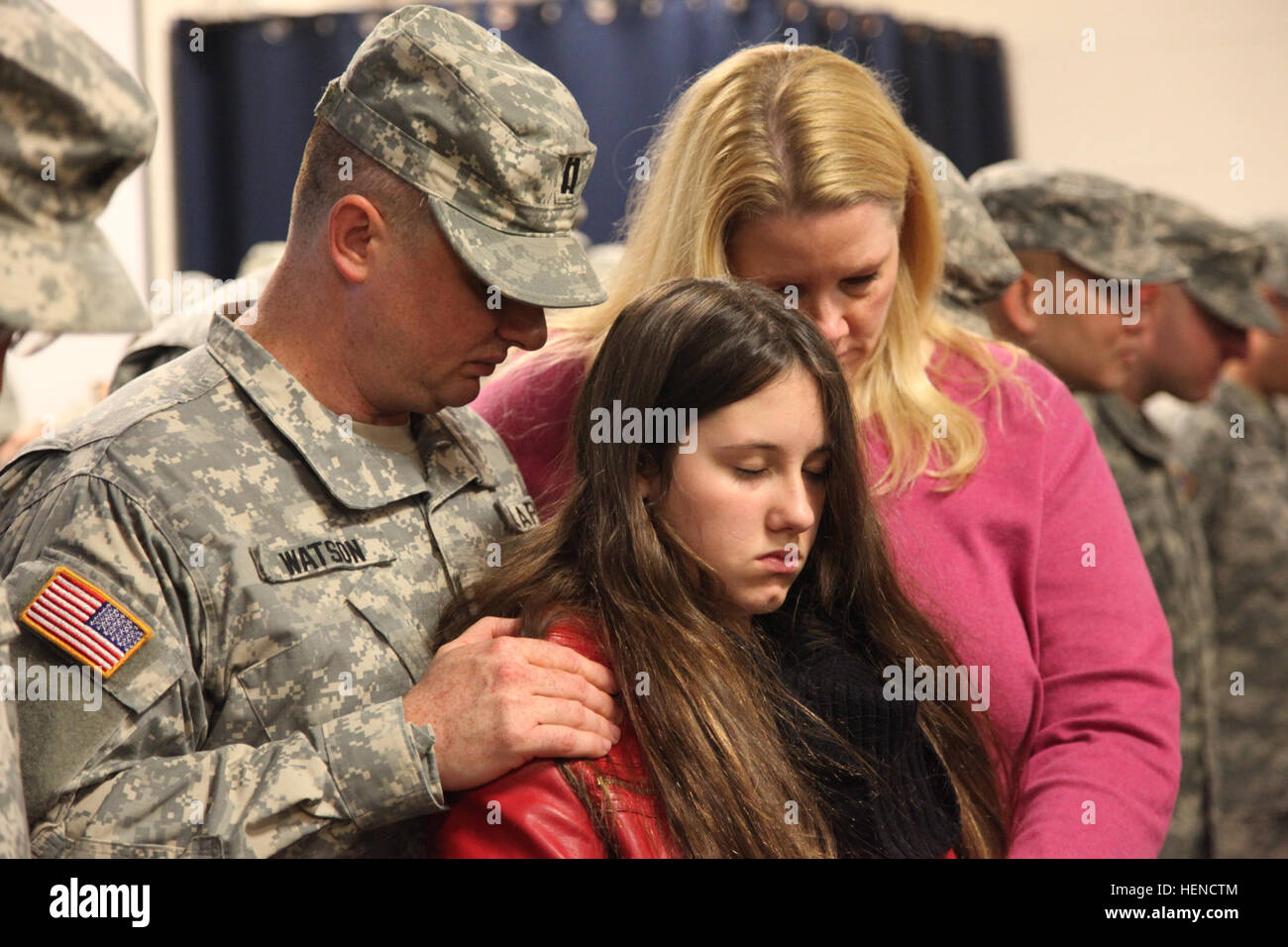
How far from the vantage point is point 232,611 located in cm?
117

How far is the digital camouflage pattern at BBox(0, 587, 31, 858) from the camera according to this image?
0.95m

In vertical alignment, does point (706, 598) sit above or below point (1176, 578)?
above

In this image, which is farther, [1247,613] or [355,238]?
[1247,613]

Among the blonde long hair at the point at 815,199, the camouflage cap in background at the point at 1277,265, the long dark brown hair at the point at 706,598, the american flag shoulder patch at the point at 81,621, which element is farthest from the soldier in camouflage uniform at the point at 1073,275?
the american flag shoulder patch at the point at 81,621

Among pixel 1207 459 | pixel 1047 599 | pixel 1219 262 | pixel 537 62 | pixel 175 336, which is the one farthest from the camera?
pixel 537 62

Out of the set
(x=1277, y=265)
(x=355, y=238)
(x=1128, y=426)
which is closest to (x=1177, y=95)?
(x=1277, y=265)

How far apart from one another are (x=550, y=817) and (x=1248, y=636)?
98.2 inches

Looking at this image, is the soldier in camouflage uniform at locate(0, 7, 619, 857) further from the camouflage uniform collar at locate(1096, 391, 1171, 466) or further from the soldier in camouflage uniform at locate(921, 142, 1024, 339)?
the camouflage uniform collar at locate(1096, 391, 1171, 466)

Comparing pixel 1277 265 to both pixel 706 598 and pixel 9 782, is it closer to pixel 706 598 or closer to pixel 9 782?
pixel 706 598

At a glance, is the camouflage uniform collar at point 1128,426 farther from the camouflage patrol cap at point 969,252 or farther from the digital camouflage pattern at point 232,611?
the digital camouflage pattern at point 232,611

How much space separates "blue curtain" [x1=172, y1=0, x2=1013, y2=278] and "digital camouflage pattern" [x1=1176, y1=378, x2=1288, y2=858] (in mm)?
1294

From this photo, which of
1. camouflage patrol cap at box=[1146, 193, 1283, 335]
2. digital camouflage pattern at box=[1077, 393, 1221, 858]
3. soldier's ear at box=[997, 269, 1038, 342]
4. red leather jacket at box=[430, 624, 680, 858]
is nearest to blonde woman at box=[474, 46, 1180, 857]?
red leather jacket at box=[430, 624, 680, 858]

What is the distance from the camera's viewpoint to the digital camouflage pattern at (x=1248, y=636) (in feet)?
10.5

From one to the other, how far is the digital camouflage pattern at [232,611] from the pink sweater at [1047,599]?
353 mm
